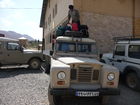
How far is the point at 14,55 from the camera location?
Answer: 10.1 metres

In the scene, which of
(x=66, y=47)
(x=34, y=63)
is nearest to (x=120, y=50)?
(x=66, y=47)

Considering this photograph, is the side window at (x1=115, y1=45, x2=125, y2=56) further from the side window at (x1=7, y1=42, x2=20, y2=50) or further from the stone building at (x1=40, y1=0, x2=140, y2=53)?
the side window at (x1=7, y1=42, x2=20, y2=50)

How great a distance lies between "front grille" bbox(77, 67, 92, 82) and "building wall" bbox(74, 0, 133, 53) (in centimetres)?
672

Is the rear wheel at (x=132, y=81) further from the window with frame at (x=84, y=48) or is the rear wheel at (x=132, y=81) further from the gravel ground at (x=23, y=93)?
the gravel ground at (x=23, y=93)

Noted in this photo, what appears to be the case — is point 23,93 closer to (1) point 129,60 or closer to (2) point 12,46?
(1) point 129,60

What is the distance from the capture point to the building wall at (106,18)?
10844mm

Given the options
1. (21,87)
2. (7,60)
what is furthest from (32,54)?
(21,87)

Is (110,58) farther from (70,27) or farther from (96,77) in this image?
(96,77)

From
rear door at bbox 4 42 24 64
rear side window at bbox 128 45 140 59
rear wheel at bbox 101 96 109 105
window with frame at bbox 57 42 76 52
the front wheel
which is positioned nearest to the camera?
rear wheel at bbox 101 96 109 105

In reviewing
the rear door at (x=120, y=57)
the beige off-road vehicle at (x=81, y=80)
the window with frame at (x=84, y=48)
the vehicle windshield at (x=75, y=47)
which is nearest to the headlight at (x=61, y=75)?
the beige off-road vehicle at (x=81, y=80)

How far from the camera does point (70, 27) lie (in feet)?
26.8

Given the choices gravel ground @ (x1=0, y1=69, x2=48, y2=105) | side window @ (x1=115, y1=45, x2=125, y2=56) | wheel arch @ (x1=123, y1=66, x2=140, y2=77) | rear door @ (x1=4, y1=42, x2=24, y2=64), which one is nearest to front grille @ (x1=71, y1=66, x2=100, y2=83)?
gravel ground @ (x1=0, y1=69, x2=48, y2=105)

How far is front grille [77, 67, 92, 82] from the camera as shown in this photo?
175 inches

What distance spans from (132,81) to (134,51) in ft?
3.97
